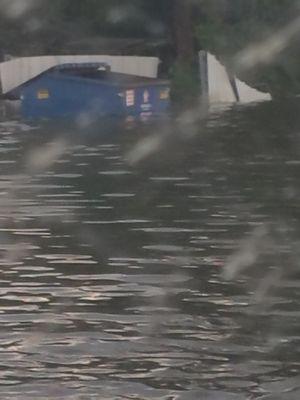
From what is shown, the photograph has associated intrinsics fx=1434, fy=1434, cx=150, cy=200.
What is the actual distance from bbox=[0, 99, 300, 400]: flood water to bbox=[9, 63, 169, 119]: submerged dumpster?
486cm

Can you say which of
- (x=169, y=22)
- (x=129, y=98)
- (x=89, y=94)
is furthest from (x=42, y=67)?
(x=169, y=22)

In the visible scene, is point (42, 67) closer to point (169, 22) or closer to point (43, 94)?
point (43, 94)

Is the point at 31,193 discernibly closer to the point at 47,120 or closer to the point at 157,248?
the point at 157,248

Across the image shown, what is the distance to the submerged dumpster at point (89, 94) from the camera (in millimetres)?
22891

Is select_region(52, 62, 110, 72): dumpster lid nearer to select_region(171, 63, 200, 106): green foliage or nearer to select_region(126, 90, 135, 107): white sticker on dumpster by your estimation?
select_region(126, 90, 135, 107): white sticker on dumpster

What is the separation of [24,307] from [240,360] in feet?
6.04

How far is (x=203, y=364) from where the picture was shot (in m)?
7.13

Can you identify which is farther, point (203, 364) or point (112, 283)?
point (112, 283)

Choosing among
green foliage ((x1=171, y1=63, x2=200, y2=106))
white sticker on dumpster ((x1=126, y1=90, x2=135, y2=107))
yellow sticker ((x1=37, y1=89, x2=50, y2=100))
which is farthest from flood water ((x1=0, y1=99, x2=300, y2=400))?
yellow sticker ((x1=37, y1=89, x2=50, y2=100))

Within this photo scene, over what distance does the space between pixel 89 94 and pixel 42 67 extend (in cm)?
124

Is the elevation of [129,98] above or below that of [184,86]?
below

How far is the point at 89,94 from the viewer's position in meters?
24.6

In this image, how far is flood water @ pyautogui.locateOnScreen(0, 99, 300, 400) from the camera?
6938 mm

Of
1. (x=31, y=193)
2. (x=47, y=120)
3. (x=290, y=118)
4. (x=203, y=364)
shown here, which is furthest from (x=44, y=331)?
(x=47, y=120)
